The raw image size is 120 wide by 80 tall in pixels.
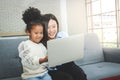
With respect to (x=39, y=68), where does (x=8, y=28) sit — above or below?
above

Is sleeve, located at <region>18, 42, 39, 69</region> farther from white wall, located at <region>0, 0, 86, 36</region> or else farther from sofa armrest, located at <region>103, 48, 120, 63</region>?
sofa armrest, located at <region>103, 48, 120, 63</region>

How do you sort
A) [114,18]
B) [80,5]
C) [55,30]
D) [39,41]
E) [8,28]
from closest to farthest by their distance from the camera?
[39,41], [55,30], [8,28], [114,18], [80,5]

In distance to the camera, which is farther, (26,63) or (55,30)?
(55,30)

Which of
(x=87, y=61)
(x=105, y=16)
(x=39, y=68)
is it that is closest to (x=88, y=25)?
(x=105, y=16)

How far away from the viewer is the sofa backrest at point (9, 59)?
2.08 metres

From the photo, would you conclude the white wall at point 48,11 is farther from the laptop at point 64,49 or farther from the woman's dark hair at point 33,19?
the laptop at point 64,49

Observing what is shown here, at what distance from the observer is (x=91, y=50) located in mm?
2777

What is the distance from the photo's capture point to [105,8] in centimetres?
326

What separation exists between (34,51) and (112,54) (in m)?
1.56

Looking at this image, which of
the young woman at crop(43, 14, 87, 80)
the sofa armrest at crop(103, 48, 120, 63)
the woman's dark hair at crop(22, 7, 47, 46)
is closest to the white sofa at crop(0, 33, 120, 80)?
the sofa armrest at crop(103, 48, 120, 63)

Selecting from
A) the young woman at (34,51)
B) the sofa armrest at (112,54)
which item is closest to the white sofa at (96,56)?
the sofa armrest at (112,54)

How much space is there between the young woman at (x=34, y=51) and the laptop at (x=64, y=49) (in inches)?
3.2

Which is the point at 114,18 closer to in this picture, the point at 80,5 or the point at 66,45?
the point at 80,5

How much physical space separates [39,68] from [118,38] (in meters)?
1.90
